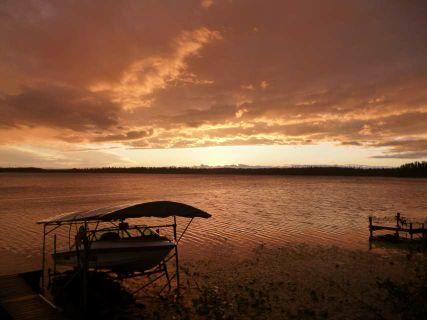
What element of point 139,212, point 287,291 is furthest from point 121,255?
point 287,291

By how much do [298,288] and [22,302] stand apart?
10896 mm

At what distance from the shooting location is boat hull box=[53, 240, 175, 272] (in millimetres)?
13672

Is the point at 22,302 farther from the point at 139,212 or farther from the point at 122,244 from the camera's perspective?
the point at 139,212

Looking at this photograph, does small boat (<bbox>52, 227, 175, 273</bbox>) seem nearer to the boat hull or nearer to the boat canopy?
the boat hull

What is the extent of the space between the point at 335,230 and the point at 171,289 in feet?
61.6

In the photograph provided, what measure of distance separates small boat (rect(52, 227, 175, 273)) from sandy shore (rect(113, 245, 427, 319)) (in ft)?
4.74

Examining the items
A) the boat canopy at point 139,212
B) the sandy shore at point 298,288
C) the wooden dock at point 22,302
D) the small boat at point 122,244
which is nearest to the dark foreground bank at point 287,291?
the sandy shore at point 298,288

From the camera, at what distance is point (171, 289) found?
14805 mm

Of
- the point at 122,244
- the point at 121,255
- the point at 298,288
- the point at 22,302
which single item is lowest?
the point at 298,288

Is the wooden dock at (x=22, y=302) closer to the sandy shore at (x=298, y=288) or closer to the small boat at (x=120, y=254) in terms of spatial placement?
the small boat at (x=120, y=254)

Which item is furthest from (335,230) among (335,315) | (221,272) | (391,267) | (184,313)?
(184,313)

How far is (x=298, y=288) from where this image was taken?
1455 cm

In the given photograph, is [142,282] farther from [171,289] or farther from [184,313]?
[184,313]

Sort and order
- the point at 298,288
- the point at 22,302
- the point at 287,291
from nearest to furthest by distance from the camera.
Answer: the point at 22,302
the point at 287,291
the point at 298,288
